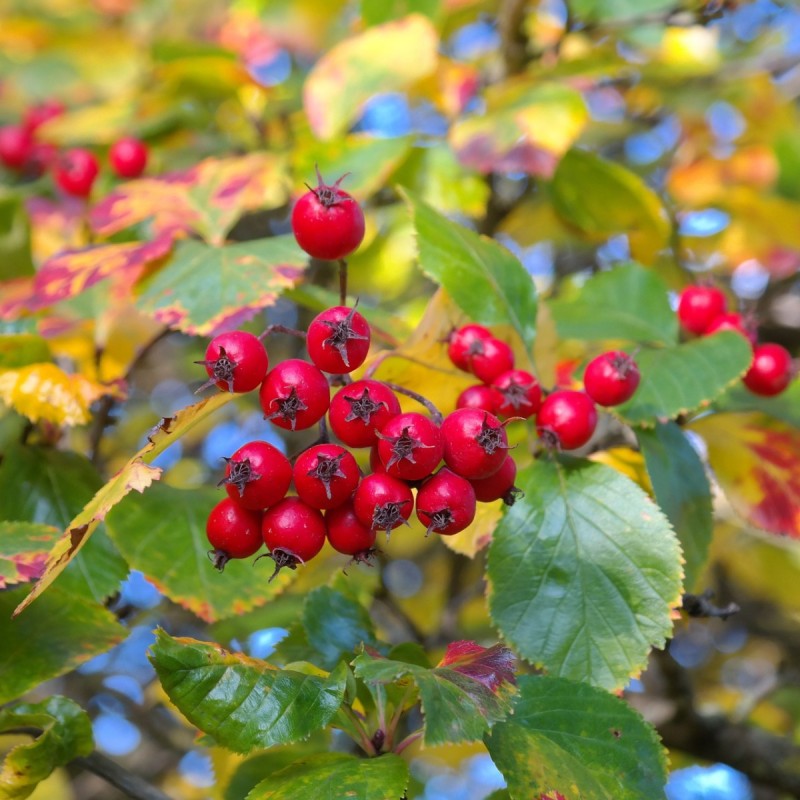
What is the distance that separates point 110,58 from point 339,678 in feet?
8.24

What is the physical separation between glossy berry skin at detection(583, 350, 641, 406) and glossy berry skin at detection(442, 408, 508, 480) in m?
0.31

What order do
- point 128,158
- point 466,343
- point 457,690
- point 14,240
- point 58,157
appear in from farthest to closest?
point 58,157, point 128,158, point 14,240, point 466,343, point 457,690

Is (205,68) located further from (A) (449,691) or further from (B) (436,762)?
(B) (436,762)

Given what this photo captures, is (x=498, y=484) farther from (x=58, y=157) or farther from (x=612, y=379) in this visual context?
(x=58, y=157)

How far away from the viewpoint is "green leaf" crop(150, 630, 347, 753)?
3.48 ft

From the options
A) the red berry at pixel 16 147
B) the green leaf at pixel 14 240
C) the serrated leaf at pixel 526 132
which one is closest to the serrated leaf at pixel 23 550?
the green leaf at pixel 14 240

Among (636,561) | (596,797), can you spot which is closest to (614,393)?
(636,561)

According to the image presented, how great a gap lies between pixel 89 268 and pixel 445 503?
1.05 m

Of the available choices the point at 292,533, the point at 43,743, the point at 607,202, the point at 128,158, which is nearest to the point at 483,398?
the point at 292,533

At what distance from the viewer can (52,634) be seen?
1.39 meters

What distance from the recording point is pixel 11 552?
122 cm

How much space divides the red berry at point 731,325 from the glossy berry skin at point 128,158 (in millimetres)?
1581

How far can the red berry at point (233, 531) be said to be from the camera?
1159 millimetres

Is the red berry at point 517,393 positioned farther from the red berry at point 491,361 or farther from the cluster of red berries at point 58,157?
the cluster of red berries at point 58,157
